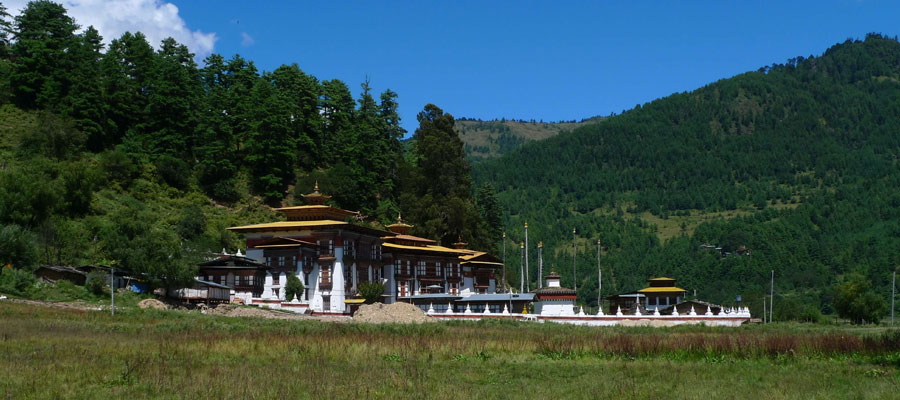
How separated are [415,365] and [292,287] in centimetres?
4823

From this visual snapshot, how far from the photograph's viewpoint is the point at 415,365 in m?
29.0

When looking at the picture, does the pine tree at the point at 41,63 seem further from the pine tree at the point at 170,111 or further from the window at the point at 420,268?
the window at the point at 420,268

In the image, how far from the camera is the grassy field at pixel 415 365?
2334 centimetres

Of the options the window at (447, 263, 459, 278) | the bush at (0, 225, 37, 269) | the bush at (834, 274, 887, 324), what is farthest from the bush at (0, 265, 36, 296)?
the bush at (834, 274, 887, 324)

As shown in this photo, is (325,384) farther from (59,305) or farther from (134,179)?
(134,179)

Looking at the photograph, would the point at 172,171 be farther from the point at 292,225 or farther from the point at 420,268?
the point at 420,268

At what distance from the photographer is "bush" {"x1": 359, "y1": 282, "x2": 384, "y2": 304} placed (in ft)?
260

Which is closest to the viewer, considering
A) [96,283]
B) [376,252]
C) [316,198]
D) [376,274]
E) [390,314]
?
[96,283]

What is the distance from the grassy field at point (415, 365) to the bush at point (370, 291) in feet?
117

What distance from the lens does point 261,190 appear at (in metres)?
102

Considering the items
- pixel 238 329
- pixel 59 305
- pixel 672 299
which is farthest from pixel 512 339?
pixel 672 299

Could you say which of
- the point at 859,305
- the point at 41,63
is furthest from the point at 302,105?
the point at 859,305

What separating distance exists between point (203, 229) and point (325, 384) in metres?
64.7

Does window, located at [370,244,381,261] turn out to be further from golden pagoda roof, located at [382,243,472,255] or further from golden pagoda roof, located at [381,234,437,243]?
golden pagoda roof, located at [381,234,437,243]
